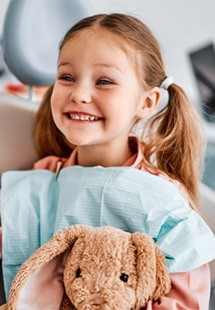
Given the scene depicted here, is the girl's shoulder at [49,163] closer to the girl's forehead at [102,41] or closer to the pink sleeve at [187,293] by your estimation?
the girl's forehead at [102,41]

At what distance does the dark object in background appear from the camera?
2088mm

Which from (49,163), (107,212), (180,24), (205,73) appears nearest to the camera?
(107,212)

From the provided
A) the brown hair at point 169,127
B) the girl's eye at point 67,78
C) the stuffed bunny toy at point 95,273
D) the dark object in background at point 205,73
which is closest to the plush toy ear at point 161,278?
the stuffed bunny toy at point 95,273

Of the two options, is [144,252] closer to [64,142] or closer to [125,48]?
[125,48]

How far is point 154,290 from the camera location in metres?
0.78

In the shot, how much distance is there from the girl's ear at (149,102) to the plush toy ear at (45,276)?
31cm

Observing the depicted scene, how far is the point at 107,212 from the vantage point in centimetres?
91

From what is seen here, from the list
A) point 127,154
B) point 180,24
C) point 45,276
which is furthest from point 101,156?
point 180,24

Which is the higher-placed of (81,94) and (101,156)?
(81,94)

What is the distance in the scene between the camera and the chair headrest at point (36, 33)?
115cm

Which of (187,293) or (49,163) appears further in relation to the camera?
(49,163)

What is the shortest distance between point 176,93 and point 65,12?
33 centimetres

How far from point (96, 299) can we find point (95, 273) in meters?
0.03

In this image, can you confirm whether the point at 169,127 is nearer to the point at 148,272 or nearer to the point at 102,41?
the point at 102,41
